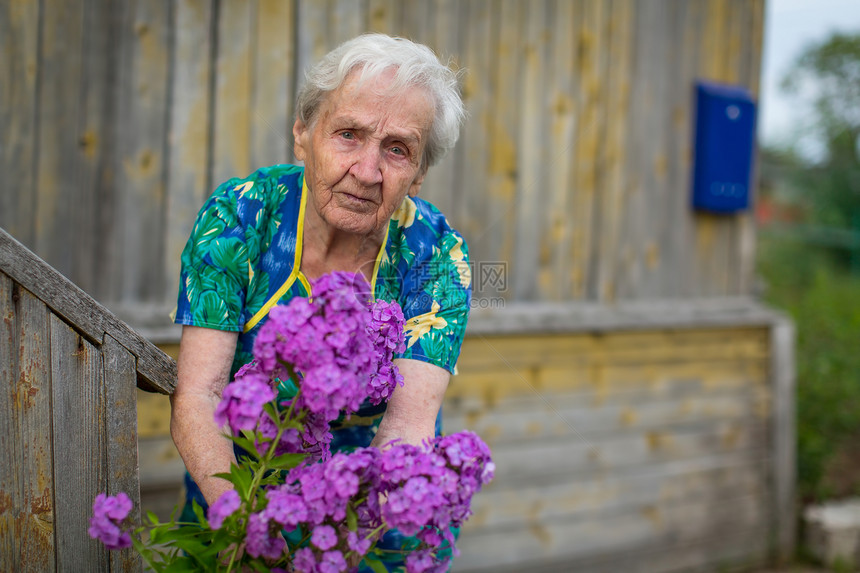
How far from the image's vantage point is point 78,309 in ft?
4.46

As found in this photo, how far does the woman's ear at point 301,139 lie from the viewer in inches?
67.0

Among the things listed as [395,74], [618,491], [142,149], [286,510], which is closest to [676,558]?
[618,491]

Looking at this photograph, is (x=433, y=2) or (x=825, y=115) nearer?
(x=433, y=2)

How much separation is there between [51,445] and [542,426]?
9.42 ft

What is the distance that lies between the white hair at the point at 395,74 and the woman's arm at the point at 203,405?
0.52 meters

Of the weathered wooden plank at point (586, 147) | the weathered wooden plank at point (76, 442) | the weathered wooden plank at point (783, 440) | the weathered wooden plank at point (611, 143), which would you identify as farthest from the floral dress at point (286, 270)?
the weathered wooden plank at point (783, 440)

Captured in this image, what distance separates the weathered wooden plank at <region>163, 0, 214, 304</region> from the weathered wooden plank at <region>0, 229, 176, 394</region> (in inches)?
58.3

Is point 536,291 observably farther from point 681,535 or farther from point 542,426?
point 681,535

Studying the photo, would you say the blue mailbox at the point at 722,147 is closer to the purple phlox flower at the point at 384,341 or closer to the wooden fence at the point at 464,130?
the wooden fence at the point at 464,130

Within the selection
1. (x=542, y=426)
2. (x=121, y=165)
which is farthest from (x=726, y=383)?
(x=121, y=165)

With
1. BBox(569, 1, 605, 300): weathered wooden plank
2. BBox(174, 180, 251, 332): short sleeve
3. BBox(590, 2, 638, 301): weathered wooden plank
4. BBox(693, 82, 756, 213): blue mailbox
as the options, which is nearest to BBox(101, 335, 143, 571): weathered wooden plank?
BBox(174, 180, 251, 332): short sleeve

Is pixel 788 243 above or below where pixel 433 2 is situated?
below

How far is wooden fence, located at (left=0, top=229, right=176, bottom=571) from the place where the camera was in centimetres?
133

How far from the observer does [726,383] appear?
15.2 feet
